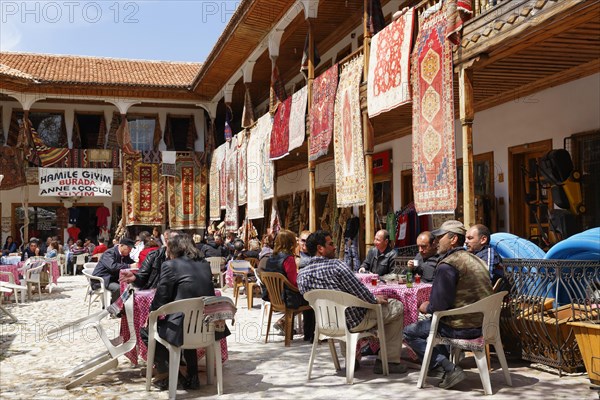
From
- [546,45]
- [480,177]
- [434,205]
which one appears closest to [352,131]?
[480,177]

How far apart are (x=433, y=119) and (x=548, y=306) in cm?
329

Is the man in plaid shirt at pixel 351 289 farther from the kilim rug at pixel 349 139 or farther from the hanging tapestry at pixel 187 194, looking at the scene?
the hanging tapestry at pixel 187 194

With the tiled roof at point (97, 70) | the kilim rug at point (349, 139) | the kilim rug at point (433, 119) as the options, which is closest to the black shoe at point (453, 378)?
the kilim rug at point (433, 119)

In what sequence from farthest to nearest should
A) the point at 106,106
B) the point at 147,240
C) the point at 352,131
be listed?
1. the point at 106,106
2. the point at 147,240
3. the point at 352,131

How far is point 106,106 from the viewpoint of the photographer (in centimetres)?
2514

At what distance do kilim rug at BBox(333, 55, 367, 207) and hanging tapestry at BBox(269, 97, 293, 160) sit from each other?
2.70 m

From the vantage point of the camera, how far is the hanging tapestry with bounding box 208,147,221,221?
22.2m

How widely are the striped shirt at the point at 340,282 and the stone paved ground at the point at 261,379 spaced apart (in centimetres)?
58

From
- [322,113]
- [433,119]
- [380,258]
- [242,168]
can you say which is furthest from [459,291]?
[242,168]

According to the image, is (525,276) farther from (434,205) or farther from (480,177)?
(480,177)

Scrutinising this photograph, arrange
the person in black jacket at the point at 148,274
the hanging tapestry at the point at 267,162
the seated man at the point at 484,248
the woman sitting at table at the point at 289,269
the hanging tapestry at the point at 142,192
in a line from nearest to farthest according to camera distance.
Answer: the seated man at the point at 484,248
the person in black jacket at the point at 148,274
the woman sitting at table at the point at 289,269
the hanging tapestry at the point at 267,162
the hanging tapestry at the point at 142,192

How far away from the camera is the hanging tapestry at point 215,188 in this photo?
22.2m

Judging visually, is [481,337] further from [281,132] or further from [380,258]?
[281,132]

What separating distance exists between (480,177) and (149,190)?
15069mm
